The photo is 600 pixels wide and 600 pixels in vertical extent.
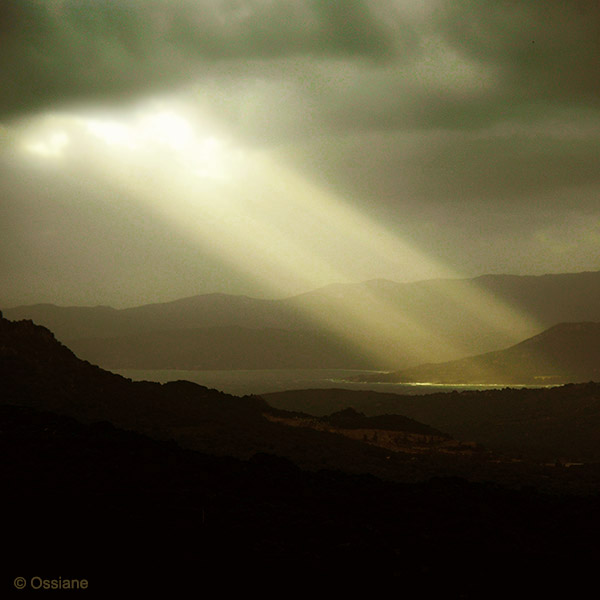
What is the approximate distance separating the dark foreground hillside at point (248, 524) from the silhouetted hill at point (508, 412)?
166 feet

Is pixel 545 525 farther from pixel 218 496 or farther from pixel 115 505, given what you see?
pixel 115 505

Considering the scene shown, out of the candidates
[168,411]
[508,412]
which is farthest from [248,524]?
[508,412]

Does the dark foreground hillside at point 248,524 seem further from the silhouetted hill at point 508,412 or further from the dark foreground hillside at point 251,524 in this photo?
the silhouetted hill at point 508,412

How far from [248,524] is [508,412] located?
107 meters

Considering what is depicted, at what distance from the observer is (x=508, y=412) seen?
5300 inches

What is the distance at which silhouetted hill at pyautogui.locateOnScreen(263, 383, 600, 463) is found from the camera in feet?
341

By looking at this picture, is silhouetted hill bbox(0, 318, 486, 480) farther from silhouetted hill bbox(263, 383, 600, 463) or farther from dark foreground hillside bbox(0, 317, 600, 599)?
silhouetted hill bbox(263, 383, 600, 463)

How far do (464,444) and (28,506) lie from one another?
215ft

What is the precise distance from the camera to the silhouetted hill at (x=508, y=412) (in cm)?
10400

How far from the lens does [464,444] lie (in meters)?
89.5

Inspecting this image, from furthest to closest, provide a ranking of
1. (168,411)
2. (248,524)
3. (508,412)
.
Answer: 1. (508,412)
2. (168,411)
3. (248,524)

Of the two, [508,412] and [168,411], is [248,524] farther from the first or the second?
[508,412]

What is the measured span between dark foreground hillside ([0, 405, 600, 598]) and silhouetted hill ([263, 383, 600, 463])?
5068cm

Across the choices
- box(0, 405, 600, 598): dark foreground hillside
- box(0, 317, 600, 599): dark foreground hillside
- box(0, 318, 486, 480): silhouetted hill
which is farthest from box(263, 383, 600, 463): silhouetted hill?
box(0, 405, 600, 598): dark foreground hillside
